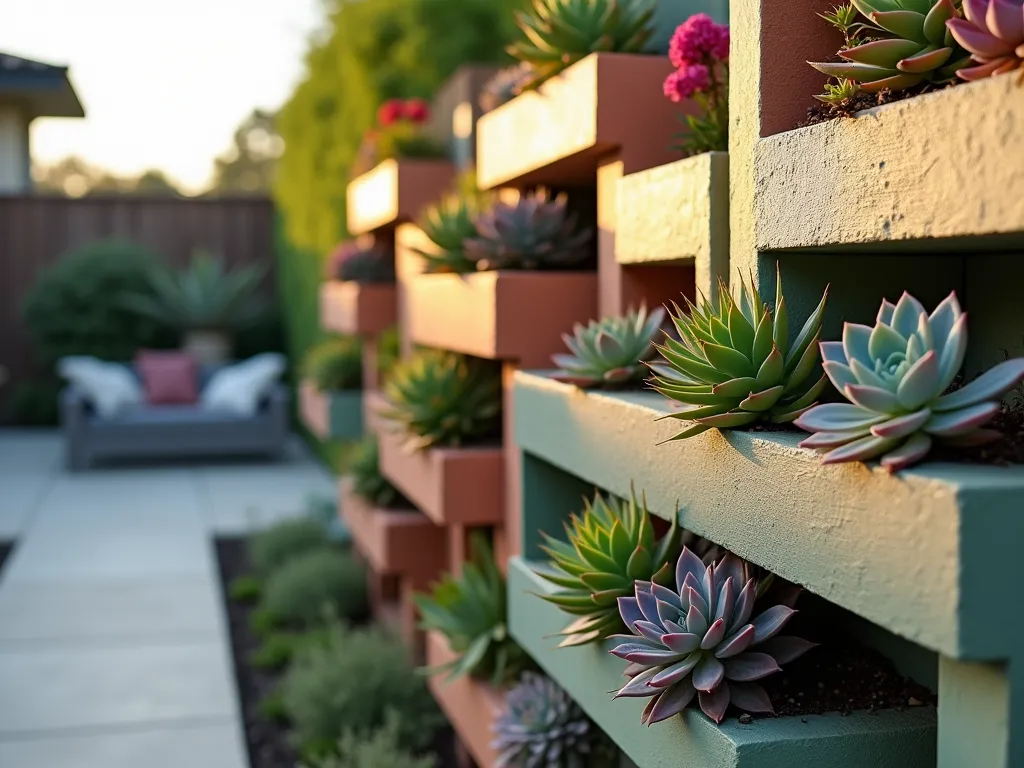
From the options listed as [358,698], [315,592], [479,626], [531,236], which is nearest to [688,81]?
[531,236]

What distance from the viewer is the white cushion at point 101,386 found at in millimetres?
10711

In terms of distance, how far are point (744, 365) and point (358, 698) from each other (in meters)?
2.74

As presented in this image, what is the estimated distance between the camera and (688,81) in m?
2.70

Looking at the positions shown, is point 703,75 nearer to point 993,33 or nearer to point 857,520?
point 993,33

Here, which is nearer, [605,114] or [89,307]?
[605,114]

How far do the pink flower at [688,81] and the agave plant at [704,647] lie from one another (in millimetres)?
1117

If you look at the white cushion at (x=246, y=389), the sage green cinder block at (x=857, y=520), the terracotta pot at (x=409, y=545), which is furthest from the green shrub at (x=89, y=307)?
the sage green cinder block at (x=857, y=520)

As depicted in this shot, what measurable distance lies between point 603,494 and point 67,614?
3786 mm

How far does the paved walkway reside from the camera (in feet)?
14.6

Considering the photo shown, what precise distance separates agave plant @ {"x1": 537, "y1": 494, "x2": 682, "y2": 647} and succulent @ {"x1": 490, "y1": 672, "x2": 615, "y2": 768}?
68 cm

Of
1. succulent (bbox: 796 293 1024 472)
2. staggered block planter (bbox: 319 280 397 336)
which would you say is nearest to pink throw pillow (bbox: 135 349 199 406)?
staggered block planter (bbox: 319 280 397 336)

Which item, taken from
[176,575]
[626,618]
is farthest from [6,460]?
[626,618]

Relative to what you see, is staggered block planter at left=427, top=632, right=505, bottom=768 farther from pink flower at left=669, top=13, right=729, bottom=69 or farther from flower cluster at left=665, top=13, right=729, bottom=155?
pink flower at left=669, top=13, right=729, bottom=69

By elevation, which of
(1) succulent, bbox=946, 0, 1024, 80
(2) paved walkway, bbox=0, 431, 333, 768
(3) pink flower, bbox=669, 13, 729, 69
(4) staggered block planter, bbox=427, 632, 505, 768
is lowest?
(2) paved walkway, bbox=0, 431, 333, 768
